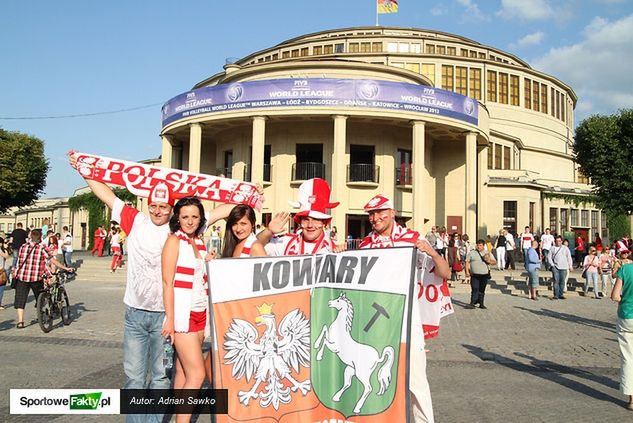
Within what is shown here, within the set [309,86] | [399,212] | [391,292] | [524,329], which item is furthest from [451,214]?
[391,292]

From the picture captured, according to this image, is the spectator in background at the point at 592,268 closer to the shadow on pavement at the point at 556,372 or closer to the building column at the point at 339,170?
the shadow on pavement at the point at 556,372

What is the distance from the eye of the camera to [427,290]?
15.3ft

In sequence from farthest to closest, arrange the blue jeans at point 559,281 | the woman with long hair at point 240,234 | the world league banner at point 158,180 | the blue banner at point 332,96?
the blue banner at point 332,96 < the blue jeans at point 559,281 < the world league banner at point 158,180 < the woman with long hair at point 240,234

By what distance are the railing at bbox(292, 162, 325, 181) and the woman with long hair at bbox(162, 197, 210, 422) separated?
2524 centimetres

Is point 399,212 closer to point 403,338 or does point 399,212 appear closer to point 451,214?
point 451,214

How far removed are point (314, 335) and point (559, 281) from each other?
15708 mm

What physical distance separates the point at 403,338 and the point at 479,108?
29.5 m

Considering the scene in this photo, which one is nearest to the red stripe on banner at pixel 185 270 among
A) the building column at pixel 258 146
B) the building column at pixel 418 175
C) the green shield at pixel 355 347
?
the green shield at pixel 355 347

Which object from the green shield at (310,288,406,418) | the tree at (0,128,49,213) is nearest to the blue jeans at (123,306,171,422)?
the green shield at (310,288,406,418)

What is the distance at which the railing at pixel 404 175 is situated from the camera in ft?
99.5

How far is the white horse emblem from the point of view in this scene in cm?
364

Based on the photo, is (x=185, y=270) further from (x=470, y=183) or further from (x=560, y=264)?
(x=470, y=183)

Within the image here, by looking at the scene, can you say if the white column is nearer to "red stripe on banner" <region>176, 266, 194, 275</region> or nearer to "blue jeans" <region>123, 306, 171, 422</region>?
"blue jeans" <region>123, 306, 171, 422</region>

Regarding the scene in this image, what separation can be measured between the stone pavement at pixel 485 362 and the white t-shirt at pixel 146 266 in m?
1.58
